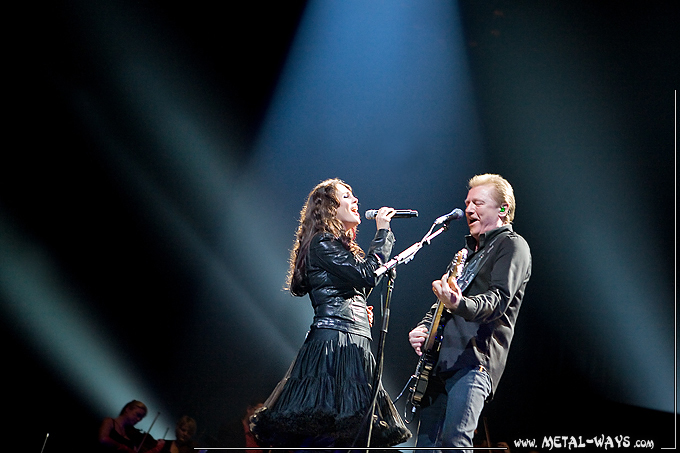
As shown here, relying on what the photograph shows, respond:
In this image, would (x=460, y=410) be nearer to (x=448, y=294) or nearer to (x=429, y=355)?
(x=429, y=355)

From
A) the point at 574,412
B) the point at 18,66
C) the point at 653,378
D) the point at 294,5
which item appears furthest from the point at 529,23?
the point at 18,66

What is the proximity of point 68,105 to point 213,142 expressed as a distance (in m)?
1.43

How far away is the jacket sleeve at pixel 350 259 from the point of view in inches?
115

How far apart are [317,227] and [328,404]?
107cm

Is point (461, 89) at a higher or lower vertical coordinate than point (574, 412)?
higher

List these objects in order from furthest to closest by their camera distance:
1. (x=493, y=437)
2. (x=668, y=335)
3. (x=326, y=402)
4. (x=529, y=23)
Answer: (x=493, y=437) → (x=529, y=23) → (x=668, y=335) → (x=326, y=402)

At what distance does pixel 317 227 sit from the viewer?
10.8 ft

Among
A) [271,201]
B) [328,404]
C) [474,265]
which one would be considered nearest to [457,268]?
[474,265]

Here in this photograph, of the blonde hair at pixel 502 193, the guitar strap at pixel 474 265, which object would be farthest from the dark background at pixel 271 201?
the guitar strap at pixel 474 265

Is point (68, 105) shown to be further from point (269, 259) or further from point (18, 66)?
point (269, 259)

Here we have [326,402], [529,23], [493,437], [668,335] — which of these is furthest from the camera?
[493,437]

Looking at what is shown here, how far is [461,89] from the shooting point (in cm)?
540

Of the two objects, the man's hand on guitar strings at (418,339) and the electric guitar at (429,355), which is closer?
the electric guitar at (429,355)

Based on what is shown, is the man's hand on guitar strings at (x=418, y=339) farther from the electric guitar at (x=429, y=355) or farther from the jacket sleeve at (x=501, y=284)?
the jacket sleeve at (x=501, y=284)
